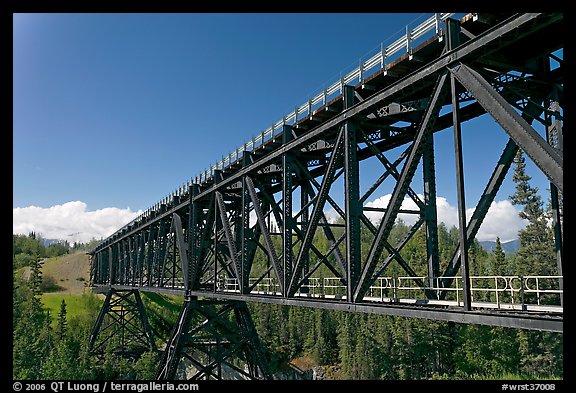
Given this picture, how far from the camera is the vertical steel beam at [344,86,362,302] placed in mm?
14227

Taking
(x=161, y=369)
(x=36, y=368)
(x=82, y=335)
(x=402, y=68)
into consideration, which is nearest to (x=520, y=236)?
(x=161, y=369)

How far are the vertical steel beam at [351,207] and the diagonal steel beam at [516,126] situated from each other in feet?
15.3

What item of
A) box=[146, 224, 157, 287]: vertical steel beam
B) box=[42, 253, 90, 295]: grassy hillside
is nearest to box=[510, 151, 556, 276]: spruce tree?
box=[146, 224, 157, 287]: vertical steel beam

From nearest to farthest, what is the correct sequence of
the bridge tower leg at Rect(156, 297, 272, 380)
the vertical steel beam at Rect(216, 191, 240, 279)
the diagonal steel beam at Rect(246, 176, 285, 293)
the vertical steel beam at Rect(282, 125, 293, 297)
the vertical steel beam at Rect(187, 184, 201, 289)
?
the vertical steel beam at Rect(282, 125, 293, 297) → the diagonal steel beam at Rect(246, 176, 285, 293) → the vertical steel beam at Rect(216, 191, 240, 279) → the bridge tower leg at Rect(156, 297, 272, 380) → the vertical steel beam at Rect(187, 184, 201, 289)

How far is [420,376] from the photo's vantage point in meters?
73.1

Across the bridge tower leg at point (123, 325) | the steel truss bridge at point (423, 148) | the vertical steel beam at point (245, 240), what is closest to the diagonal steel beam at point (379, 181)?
the steel truss bridge at point (423, 148)

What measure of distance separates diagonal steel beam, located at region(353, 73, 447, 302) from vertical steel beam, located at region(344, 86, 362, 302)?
608 mm

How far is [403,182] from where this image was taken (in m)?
12.3

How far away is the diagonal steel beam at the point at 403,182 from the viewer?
11.6m

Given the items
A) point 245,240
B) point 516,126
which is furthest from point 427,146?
point 245,240

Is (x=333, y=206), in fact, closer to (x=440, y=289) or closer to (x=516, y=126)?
(x=440, y=289)

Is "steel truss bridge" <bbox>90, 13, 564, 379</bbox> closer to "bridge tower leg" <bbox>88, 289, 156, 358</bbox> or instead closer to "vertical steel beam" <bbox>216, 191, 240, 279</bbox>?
"vertical steel beam" <bbox>216, 191, 240, 279</bbox>
